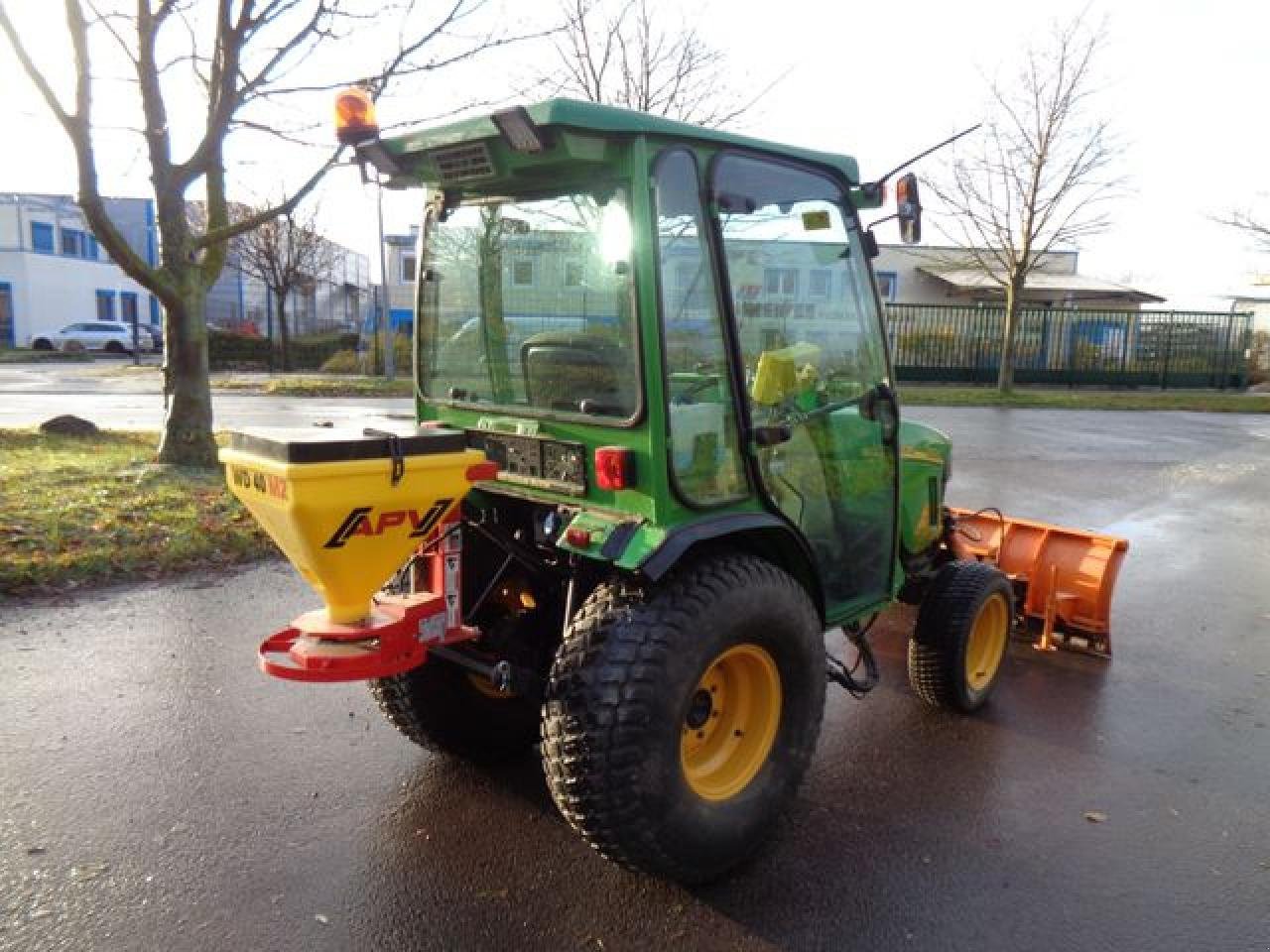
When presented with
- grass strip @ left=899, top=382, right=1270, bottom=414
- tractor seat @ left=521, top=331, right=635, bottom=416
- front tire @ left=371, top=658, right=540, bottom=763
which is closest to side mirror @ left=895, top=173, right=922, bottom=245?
tractor seat @ left=521, top=331, right=635, bottom=416

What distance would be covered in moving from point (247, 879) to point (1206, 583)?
6.58 metres

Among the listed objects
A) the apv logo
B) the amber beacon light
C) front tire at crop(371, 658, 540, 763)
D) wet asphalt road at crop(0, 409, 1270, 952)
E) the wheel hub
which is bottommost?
wet asphalt road at crop(0, 409, 1270, 952)

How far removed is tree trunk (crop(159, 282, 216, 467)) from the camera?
9.16 metres

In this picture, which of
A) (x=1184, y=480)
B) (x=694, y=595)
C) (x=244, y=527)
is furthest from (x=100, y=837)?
(x=1184, y=480)

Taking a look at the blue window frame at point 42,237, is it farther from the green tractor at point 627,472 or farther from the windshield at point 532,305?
the green tractor at point 627,472

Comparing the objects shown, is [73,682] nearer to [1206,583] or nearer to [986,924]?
[986,924]

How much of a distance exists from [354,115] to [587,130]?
2.75ft

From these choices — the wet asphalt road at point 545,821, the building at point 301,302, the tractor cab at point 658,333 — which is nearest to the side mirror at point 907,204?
the tractor cab at point 658,333

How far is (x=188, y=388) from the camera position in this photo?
9266 millimetres

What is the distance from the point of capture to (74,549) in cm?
609

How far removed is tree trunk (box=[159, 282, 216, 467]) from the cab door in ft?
24.6

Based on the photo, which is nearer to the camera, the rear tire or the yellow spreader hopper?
the yellow spreader hopper

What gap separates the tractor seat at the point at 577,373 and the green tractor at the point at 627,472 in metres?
0.01

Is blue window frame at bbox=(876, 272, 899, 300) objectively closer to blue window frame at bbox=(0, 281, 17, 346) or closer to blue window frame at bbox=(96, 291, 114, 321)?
blue window frame at bbox=(0, 281, 17, 346)
